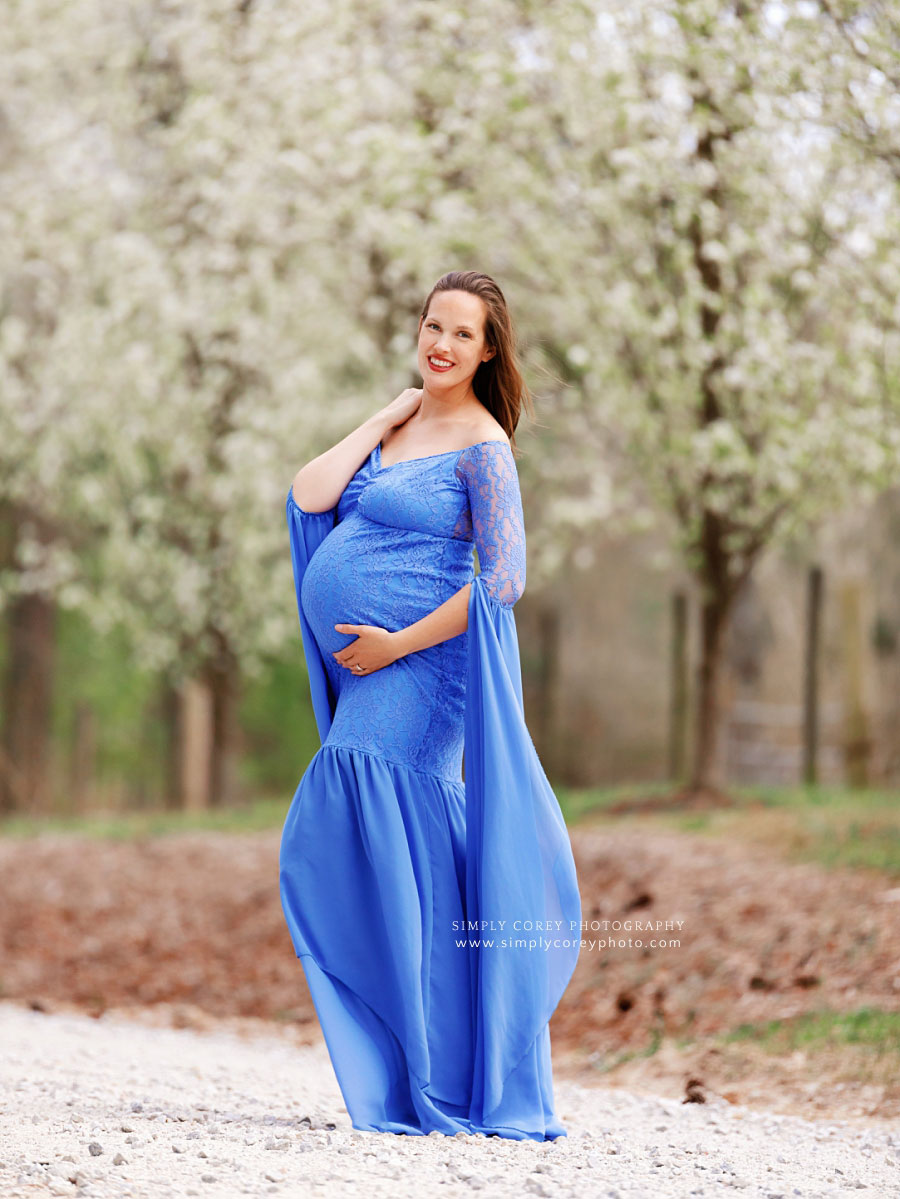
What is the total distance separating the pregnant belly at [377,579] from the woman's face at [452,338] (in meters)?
0.45

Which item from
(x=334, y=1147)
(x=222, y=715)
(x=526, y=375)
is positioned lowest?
(x=222, y=715)

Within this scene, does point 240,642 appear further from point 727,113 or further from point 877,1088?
point 877,1088

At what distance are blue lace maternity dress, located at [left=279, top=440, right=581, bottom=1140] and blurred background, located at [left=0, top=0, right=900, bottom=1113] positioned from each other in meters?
0.86

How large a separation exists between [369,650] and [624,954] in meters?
3.70

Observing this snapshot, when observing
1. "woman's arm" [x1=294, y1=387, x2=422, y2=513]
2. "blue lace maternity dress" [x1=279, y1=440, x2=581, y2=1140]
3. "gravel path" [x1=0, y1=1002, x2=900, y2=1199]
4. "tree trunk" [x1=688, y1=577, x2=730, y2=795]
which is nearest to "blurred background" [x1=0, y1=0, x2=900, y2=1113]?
"tree trunk" [x1=688, y1=577, x2=730, y2=795]

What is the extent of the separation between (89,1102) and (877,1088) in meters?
2.66

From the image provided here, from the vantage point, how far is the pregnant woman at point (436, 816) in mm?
3625

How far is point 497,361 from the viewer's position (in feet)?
12.9

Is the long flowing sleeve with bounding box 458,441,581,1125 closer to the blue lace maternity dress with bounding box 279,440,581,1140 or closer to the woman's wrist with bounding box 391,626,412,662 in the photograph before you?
the blue lace maternity dress with bounding box 279,440,581,1140

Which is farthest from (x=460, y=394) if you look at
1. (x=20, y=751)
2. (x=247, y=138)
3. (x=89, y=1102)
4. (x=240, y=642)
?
(x=20, y=751)

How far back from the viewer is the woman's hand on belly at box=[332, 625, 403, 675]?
12.1 ft

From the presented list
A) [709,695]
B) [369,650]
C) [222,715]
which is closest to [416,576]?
[369,650]

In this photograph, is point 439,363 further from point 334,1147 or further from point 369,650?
point 334,1147

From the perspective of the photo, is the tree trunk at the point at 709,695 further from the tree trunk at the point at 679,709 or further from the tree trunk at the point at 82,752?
the tree trunk at the point at 82,752
